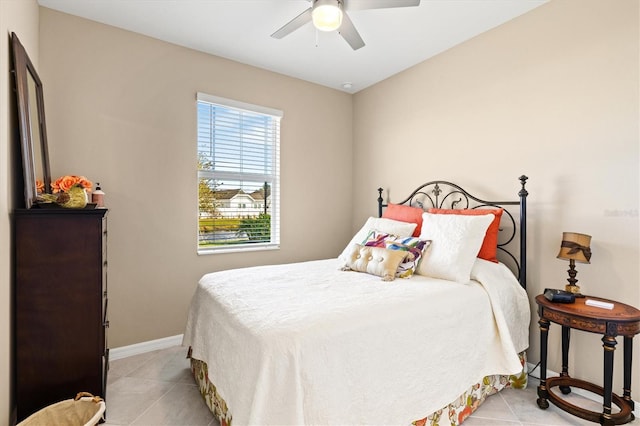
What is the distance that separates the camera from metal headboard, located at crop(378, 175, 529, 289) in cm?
243

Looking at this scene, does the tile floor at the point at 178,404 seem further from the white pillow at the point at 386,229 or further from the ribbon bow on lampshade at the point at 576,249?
the white pillow at the point at 386,229

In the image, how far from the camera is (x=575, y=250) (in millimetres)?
2029

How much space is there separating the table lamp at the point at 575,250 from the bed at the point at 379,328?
311 mm

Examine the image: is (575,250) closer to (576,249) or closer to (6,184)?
(576,249)

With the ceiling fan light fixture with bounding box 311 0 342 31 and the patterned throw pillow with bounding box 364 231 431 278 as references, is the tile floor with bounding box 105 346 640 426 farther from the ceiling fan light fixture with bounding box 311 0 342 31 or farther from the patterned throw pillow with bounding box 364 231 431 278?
the ceiling fan light fixture with bounding box 311 0 342 31

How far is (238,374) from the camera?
147 cm

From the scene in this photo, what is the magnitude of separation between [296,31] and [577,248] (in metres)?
2.58

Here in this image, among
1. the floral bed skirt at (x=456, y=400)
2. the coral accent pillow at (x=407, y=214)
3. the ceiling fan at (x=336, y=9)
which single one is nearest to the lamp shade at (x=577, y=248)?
the floral bed skirt at (x=456, y=400)

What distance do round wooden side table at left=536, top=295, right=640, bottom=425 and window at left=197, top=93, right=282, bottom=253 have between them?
254 cm

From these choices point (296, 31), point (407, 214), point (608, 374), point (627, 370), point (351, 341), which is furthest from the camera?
point (407, 214)

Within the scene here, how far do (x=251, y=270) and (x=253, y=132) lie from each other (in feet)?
5.29

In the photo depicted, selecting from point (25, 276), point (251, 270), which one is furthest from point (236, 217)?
point (25, 276)

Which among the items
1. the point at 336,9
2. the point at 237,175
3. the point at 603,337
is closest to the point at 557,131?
the point at 603,337

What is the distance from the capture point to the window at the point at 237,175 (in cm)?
323
